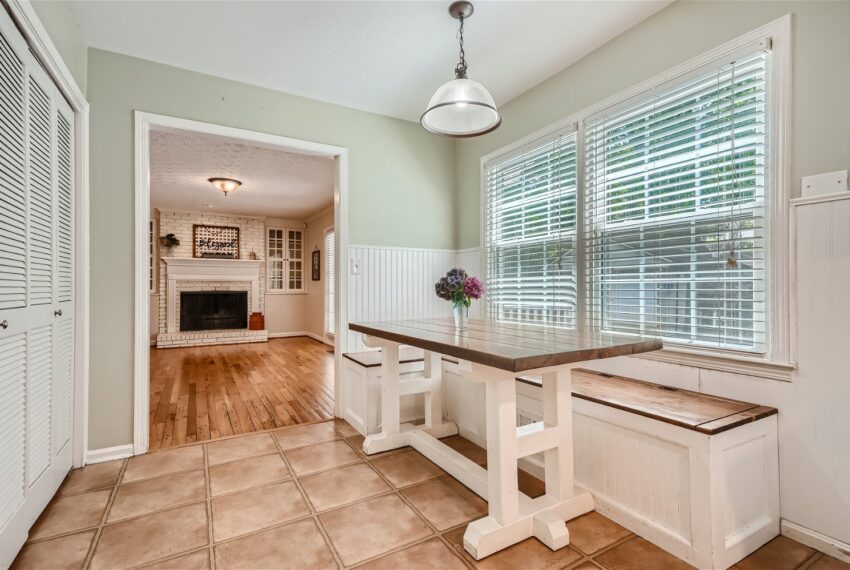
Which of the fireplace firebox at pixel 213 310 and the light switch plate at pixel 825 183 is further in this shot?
the fireplace firebox at pixel 213 310

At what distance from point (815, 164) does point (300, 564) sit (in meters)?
2.62

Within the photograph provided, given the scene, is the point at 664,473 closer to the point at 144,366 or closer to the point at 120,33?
the point at 144,366

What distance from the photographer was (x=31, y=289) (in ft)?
5.71

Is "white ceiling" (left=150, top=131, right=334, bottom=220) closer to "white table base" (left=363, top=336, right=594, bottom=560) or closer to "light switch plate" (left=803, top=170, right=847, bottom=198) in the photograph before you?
"white table base" (left=363, top=336, right=594, bottom=560)

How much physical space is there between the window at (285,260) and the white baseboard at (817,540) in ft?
26.9

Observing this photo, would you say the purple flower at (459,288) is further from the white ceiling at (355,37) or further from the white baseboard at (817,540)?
the white baseboard at (817,540)

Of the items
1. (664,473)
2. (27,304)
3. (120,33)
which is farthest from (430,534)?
(120,33)

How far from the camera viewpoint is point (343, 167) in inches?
130

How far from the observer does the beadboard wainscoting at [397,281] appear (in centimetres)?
338

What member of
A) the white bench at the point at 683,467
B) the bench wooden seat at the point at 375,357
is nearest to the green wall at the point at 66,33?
the bench wooden seat at the point at 375,357

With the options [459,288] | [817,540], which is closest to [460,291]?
[459,288]

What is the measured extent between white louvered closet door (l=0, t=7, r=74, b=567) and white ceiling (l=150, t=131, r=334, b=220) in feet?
3.37

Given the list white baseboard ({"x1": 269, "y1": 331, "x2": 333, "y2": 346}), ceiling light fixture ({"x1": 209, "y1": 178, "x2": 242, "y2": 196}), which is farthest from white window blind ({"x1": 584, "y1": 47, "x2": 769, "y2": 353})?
white baseboard ({"x1": 269, "y1": 331, "x2": 333, "y2": 346})

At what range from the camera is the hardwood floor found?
10.1ft
